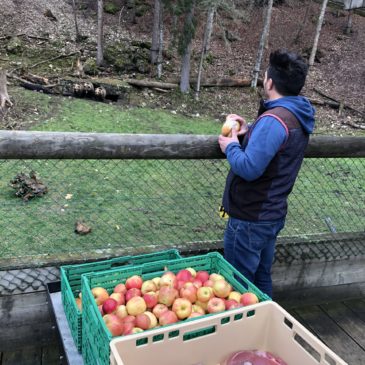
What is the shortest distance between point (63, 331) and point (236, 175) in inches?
48.1

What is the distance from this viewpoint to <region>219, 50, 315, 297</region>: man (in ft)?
7.14

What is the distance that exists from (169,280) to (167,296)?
115mm

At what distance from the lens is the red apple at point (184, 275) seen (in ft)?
6.91

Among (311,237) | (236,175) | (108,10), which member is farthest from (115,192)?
(108,10)

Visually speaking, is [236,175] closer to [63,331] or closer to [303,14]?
[63,331]

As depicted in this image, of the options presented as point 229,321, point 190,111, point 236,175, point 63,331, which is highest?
point 236,175

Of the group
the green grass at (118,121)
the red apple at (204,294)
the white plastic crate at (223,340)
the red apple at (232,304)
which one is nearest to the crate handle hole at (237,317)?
the white plastic crate at (223,340)

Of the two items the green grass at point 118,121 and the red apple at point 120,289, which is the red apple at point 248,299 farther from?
the green grass at point 118,121

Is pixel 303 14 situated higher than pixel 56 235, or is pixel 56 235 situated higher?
pixel 303 14

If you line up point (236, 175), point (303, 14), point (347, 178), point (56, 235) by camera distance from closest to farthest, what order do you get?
point (236, 175) → point (56, 235) → point (347, 178) → point (303, 14)

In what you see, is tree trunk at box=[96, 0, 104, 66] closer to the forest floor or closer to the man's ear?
the forest floor

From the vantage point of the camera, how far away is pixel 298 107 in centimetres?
227

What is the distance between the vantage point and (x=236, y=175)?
2406 mm

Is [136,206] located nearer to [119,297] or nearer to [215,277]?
[215,277]
